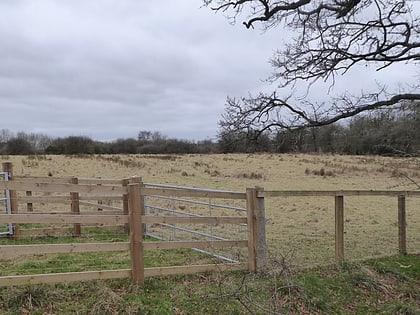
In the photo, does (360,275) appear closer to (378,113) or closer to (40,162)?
(378,113)

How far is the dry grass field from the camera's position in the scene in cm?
838

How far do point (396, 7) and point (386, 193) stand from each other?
149 inches

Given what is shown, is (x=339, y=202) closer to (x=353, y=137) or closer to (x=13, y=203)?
(x=353, y=137)

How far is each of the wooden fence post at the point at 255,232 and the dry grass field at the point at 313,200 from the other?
503 mm

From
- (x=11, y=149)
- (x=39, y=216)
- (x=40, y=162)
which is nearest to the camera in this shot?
(x=39, y=216)

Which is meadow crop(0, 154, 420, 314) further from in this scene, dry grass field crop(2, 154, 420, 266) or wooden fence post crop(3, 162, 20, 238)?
wooden fence post crop(3, 162, 20, 238)

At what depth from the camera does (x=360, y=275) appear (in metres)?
6.16

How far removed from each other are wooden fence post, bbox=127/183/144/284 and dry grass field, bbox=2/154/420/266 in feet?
7.42

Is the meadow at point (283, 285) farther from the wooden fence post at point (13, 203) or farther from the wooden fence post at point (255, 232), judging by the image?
the wooden fence post at point (13, 203)

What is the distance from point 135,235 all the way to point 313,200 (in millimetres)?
13049

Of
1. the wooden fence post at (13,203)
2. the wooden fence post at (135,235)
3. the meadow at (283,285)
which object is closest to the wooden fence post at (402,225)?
the meadow at (283,285)

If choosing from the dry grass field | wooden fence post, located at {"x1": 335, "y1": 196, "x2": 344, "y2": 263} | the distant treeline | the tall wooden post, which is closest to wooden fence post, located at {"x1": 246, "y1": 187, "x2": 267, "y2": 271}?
the dry grass field

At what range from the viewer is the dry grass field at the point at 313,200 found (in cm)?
838

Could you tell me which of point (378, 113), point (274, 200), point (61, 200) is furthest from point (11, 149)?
point (378, 113)
